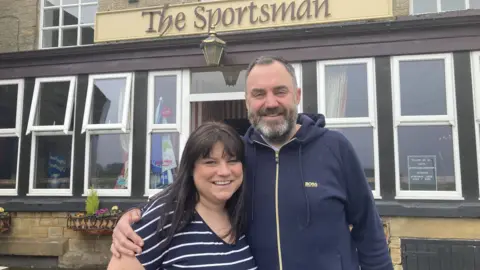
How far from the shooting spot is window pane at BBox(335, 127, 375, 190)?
18.0 feet

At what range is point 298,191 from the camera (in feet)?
6.04

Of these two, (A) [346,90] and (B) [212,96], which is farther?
(B) [212,96]

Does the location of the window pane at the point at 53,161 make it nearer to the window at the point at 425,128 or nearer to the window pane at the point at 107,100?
the window pane at the point at 107,100

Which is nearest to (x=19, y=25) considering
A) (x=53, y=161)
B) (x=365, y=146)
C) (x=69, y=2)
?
(x=69, y=2)

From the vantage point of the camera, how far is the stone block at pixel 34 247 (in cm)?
609

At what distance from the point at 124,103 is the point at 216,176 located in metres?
4.96

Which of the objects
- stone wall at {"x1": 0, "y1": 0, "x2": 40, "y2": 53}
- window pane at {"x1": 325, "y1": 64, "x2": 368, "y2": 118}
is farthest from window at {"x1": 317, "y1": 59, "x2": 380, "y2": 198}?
stone wall at {"x1": 0, "y1": 0, "x2": 40, "y2": 53}

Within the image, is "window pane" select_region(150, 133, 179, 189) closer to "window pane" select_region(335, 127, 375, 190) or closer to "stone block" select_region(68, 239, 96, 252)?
"stone block" select_region(68, 239, 96, 252)

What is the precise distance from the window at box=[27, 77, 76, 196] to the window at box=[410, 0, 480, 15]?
5.78m

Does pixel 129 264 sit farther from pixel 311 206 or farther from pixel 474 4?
pixel 474 4

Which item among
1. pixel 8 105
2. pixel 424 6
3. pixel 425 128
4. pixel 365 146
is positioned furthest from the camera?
pixel 8 105

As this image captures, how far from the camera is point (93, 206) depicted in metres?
5.92

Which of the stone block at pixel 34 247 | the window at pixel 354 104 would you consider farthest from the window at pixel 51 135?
the window at pixel 354 104

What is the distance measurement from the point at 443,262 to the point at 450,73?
2.53m
